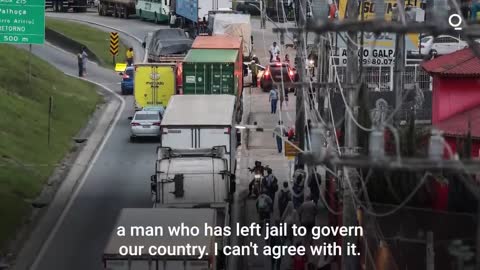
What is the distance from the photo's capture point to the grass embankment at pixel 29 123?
110 ft

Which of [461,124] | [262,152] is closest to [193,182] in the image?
[461,124]

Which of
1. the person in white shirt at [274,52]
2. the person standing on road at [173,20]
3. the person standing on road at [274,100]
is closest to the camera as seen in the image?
the person standing on road at [274,100]

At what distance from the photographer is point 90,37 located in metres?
71.9

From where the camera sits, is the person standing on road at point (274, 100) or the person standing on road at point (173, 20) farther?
the person standing on road at point (173, 20)

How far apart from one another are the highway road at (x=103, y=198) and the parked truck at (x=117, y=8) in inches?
1238

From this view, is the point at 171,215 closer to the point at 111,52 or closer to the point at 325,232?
the point at 325,232

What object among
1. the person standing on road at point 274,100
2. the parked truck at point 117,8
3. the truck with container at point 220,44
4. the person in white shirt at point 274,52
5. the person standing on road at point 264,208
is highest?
the parked truck at point 117,8

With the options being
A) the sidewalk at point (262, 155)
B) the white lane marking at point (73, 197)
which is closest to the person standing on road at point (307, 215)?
the sidewalk at point (262, 155)

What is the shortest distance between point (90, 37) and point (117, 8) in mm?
15013

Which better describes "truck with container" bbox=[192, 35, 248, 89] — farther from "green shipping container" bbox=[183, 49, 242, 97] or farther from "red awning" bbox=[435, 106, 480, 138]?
"red awning" bbox=[435, 106, 480, 138]

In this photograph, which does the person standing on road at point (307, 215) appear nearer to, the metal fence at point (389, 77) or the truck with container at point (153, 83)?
the metal fence at point (389, 77)

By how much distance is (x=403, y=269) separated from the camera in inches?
812

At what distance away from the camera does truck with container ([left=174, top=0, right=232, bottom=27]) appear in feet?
242

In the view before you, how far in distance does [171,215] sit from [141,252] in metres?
2.41
